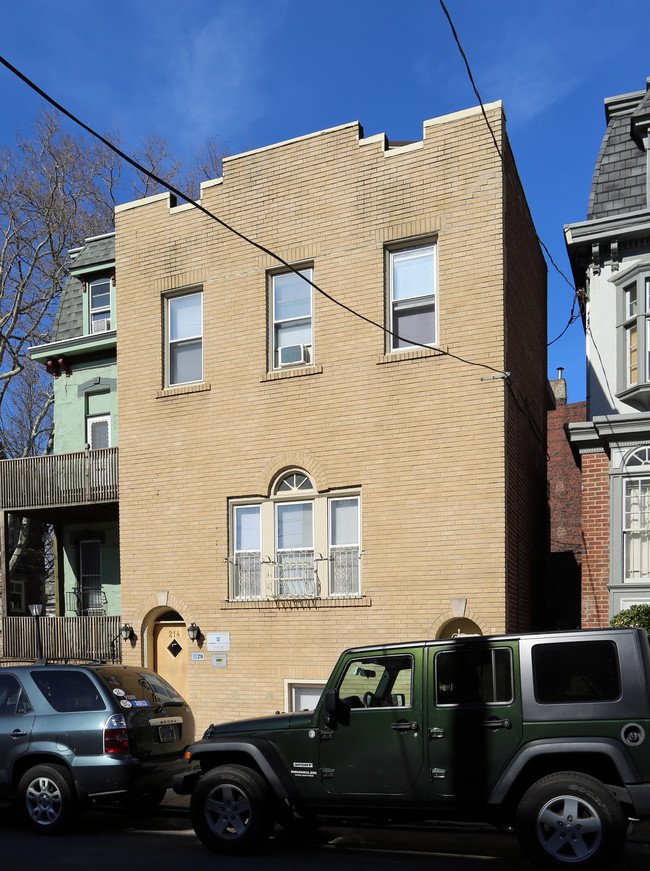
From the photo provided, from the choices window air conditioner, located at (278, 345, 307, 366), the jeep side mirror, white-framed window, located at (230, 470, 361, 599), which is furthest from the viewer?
window air conditioner, located at (278, 345, 307, 366)

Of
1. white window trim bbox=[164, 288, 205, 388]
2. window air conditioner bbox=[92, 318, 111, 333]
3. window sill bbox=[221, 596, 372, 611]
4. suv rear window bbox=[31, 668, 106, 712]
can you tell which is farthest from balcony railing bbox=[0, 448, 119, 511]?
suv rear window bbox=[31, 668, 106, 712]

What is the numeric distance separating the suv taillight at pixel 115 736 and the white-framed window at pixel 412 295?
22.2 feet

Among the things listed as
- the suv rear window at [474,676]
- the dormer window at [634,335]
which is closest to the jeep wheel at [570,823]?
the suv rear window at [474,676]

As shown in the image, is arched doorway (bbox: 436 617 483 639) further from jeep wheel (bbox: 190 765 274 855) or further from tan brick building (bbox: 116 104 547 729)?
jeep wheel (bbox: 190 765 274 855)

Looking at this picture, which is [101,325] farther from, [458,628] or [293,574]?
[458,628]

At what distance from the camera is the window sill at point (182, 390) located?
48.4 feet

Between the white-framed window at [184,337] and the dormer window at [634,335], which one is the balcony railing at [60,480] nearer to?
the white-framed window at [184,337]

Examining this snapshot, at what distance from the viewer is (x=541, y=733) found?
701 centimetres

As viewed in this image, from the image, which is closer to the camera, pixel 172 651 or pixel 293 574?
pixel 293 574

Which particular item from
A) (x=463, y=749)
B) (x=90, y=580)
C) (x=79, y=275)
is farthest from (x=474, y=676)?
(x=79, y=275)

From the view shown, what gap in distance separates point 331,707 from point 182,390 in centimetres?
828

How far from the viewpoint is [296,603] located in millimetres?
13555

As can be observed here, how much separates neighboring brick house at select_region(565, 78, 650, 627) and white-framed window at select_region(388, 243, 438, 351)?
2361 millimetres

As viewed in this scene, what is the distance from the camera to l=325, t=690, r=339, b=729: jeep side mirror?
7.62m
